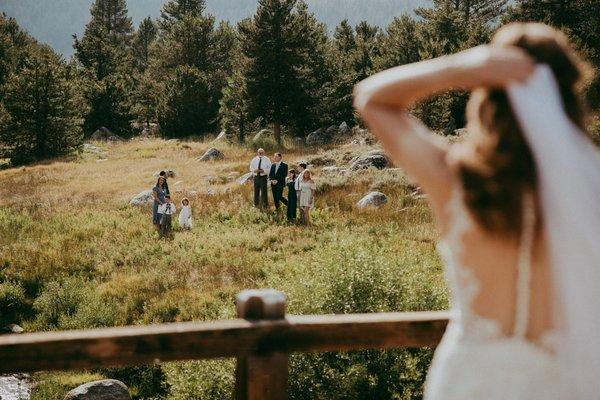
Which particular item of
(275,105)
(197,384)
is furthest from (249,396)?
(275,105)

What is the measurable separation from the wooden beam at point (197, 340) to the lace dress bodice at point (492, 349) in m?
1.15

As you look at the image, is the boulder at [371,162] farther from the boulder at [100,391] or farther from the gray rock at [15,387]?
the boulder at [100,391]

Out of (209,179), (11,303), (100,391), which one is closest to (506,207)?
(100,391)

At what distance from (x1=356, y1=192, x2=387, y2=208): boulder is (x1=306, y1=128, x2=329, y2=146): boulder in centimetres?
1987

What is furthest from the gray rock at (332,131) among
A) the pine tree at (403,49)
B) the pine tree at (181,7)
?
the pine tree at (181,7)

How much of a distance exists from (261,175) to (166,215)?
3532 mm

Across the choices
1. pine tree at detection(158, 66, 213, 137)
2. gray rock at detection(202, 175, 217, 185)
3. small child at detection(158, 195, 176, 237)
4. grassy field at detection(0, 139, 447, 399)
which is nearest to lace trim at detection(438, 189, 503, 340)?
grassy field at detection(0, 139, 447, 399)

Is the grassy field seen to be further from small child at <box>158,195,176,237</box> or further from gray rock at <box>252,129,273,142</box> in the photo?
gray rock at <box>252,129,273,142</box>

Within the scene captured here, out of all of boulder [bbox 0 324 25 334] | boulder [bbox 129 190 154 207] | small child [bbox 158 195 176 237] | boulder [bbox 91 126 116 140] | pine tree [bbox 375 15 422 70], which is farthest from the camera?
boulder [bbox 91 126 116 140]

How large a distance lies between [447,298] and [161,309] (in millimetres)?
5720

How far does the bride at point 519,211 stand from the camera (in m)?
1.57

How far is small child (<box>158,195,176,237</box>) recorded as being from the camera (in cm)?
1666

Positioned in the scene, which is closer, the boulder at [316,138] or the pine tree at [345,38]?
the boulder at [316,138]

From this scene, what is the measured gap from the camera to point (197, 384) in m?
7.03
